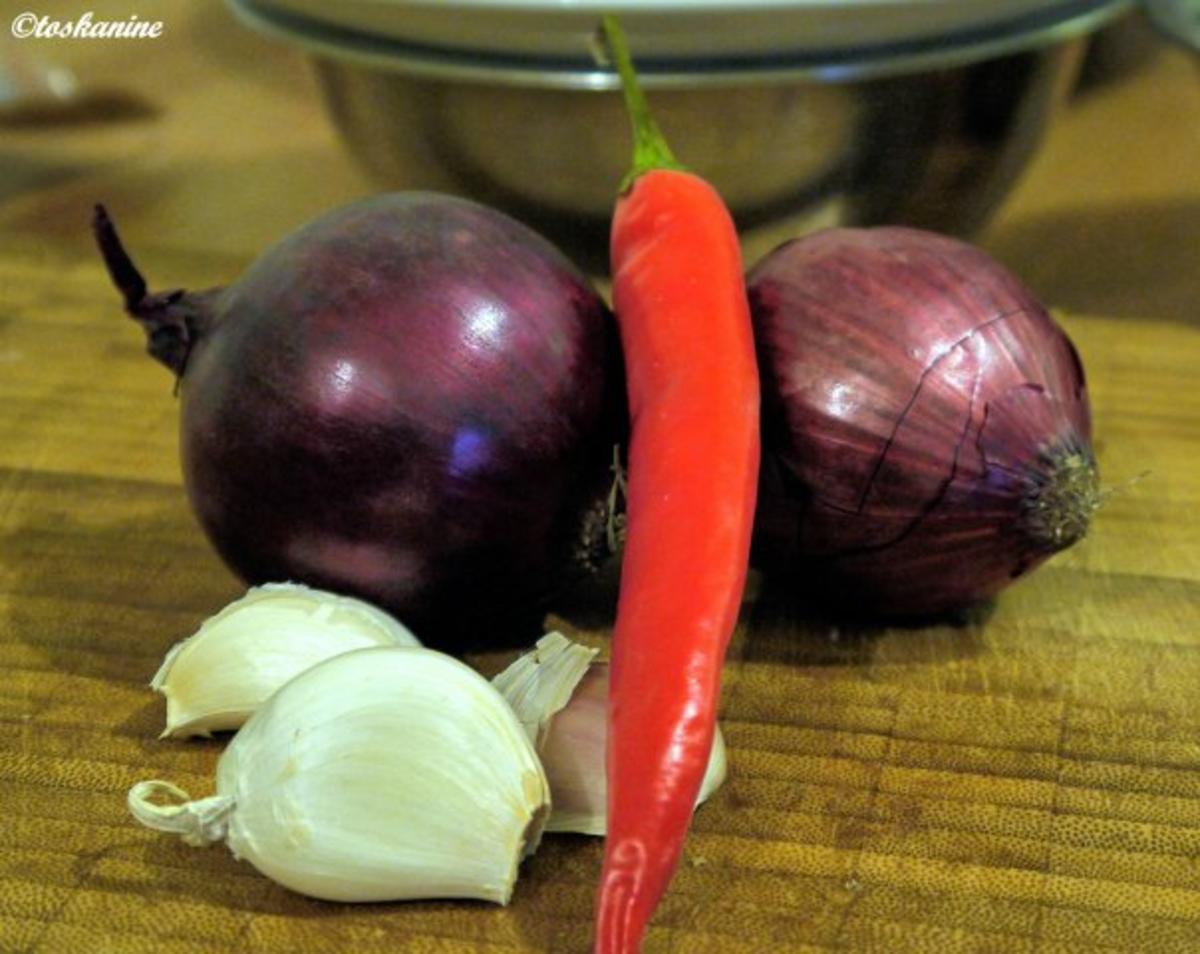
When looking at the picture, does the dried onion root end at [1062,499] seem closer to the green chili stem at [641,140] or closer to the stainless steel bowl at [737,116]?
the green chili stem at [641,140]

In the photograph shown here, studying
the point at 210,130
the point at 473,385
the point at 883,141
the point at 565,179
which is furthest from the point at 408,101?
the point at 210,130

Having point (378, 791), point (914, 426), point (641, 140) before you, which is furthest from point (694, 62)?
point (378, 791)

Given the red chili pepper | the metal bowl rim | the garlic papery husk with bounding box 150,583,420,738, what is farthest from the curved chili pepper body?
the metal bowl rim

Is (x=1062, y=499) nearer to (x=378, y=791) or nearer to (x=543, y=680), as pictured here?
(x=543, y=680)

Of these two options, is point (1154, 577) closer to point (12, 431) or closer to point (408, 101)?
point (408, 101)

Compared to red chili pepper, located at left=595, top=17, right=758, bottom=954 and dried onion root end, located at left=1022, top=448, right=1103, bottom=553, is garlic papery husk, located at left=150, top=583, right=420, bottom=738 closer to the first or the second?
red chili pepper, located at left=595, top=17, right=758, bottom=954

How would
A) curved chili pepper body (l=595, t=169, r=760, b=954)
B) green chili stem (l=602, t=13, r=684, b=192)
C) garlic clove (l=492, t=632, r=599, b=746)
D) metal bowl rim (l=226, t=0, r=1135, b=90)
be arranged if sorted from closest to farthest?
curved chili pepper body (l=595, t=169, r=760, b=954) → garlic clove (l=492, t=632, r=599, b=746) → green chili stem (l=602, t=13, r=684, b=192) → metal bowl rim (l=226, t=0, r=1135, b=90)
